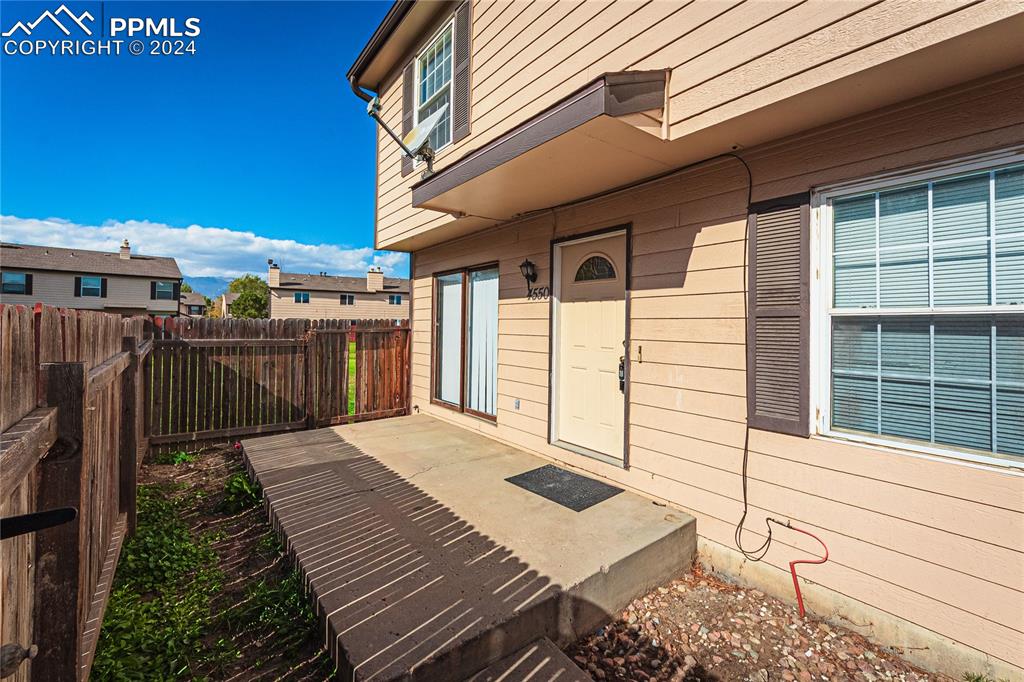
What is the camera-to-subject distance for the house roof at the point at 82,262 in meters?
27.7

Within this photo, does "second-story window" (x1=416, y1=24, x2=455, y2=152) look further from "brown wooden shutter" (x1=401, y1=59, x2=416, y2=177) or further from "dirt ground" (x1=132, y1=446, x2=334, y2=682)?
"dirt ground" (x1=132, y1=446, x2=334, y2=682)

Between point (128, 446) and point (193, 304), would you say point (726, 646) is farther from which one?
point (193, 304)

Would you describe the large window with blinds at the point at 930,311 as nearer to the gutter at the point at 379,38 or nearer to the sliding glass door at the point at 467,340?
the sliding glass door at the point at 467,340

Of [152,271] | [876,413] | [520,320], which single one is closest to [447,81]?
[520,320]

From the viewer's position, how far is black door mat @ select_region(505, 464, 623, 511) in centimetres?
335

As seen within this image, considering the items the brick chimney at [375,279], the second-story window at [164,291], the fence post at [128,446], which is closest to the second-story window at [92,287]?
the second-story window at [164,291]

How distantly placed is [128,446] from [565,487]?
324 cm

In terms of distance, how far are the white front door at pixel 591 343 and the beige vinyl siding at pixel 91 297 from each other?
3621 cm

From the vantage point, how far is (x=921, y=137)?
7.21 feet

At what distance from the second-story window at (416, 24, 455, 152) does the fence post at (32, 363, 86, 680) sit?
4.53 m

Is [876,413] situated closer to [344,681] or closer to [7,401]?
[344,681]

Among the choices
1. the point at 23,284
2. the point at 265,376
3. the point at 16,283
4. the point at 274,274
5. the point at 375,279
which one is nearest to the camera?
the point at 265,376

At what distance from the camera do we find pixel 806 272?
2.57 metres

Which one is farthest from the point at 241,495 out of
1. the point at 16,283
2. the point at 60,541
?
the point at 16,283
